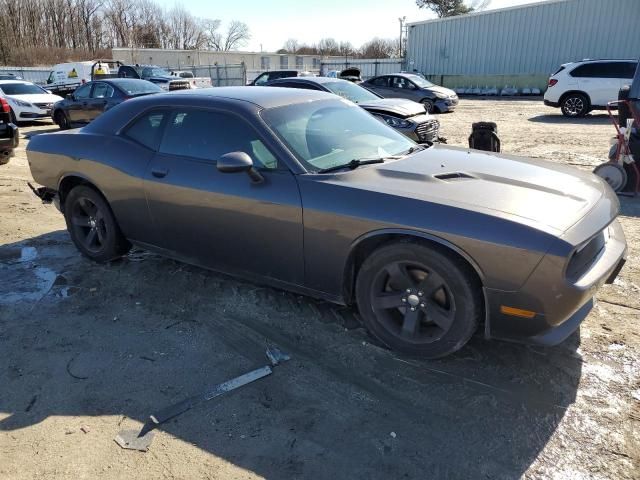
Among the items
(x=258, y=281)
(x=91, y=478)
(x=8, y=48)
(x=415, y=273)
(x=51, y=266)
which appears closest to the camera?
(x=91, y=478)

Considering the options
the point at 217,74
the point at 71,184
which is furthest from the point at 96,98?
the point at 217,74

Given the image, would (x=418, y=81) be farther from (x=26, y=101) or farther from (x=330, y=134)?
(x=330, y=134)

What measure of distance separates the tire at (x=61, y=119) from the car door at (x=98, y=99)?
1072 mm

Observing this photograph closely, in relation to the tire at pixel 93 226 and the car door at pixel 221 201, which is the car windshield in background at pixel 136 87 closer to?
the tire at pixel 93 226

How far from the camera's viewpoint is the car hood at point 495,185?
272 cm

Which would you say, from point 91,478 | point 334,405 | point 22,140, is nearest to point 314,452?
point 334,405

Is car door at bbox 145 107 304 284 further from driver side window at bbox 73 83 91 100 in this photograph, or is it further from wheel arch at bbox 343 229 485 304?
driver side window at bbox 73 83 91 100

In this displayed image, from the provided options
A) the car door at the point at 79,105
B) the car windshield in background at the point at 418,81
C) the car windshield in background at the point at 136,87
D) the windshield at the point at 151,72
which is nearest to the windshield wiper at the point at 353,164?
the car windshield in background at the point at 136,87

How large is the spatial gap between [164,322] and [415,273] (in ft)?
6.28

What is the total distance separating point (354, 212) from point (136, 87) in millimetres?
11963

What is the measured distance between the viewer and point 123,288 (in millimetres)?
4211

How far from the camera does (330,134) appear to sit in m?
3.74

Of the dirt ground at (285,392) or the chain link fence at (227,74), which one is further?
the chain link fence at (227,74)

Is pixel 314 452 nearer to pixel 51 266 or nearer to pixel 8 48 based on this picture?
pixel 51 266
